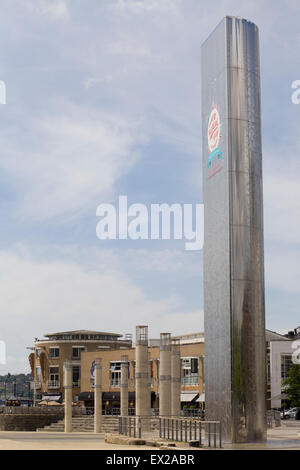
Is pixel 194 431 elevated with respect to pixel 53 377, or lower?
lower

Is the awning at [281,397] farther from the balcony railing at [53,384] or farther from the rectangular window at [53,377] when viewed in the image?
the rectangular window at [53,377]

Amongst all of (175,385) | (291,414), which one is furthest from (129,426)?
(291,414)

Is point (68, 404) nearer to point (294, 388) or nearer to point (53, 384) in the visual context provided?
point (294, 388)

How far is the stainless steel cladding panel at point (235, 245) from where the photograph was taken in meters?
36.1

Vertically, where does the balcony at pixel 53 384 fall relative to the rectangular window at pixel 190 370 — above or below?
below

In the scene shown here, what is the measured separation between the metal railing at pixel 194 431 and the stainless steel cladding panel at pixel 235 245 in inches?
54.5

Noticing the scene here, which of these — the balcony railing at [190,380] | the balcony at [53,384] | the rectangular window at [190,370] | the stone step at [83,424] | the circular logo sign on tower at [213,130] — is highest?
the circular logo sign on tower at [213,130]

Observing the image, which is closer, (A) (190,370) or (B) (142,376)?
(B) (142,376)

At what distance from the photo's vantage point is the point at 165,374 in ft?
170

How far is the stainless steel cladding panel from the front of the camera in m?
36.1

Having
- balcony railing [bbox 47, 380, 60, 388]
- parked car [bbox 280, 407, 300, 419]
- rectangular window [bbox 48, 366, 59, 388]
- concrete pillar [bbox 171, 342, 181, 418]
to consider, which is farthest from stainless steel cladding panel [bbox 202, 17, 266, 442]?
rectangular window [bbox 48, 366, 59, 388]

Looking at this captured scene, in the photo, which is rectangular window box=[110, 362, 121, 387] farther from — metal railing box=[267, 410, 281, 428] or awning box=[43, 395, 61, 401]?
metal railing box=[267, 410, 281, 428]

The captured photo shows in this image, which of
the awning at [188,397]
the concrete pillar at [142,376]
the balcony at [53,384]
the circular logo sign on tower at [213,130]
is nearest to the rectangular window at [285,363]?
the awning at [188,397]

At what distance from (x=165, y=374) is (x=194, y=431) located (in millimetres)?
17883
